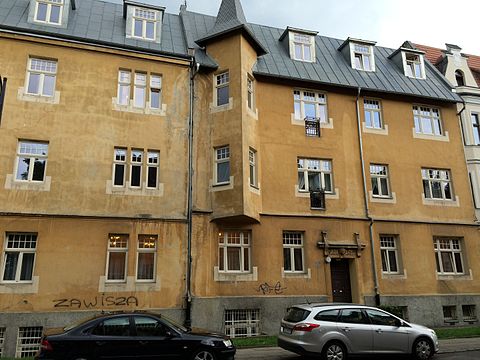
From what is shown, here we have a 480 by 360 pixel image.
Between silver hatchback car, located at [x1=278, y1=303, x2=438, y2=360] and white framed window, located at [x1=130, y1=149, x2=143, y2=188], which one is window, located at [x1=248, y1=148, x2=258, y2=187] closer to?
white framed window, located at [x1=130, y1=149, x2=143, y2=188]

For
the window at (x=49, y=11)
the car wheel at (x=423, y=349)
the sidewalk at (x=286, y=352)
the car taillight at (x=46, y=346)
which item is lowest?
the sidewalk at (x=286, y=352)

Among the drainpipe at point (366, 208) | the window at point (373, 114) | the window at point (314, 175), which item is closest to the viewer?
the drainpipe at point (366, 208)

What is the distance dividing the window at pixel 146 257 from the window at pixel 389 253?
10785 millimetres

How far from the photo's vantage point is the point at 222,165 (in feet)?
57.2

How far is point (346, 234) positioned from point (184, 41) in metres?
12.3

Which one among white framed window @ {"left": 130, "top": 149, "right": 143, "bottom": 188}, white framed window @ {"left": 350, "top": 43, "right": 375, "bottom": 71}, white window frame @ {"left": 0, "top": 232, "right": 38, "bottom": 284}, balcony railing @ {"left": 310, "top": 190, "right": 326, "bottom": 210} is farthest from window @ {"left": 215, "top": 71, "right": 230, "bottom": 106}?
white window frame @ {"left": 0, "top": 232, "right": 38, "bottom": 284}

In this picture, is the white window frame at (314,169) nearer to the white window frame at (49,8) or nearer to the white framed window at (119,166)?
the white framed window at (119,166)

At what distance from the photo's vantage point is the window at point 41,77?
640 inches

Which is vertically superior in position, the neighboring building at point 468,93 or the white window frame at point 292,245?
the neighboring building at point 468,93

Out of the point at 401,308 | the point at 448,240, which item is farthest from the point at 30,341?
the point at 448,240

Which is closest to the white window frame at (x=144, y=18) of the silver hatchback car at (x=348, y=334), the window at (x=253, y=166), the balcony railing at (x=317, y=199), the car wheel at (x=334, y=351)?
the window at (x=253, y=166)

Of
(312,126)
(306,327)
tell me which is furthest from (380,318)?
(312,126)

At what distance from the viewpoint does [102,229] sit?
15461mm

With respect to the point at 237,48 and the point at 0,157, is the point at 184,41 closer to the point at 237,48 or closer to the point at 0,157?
the point at 237,48
